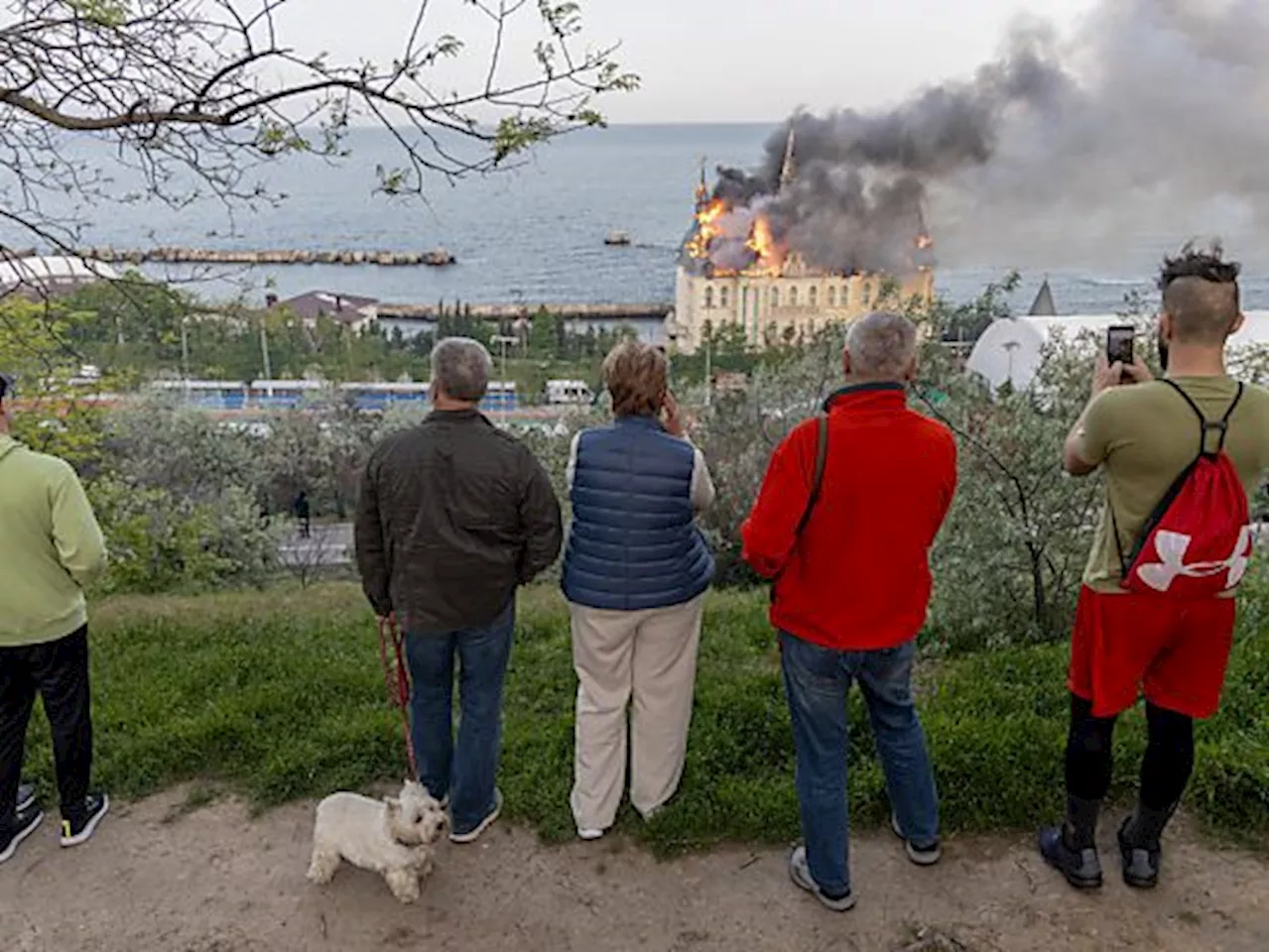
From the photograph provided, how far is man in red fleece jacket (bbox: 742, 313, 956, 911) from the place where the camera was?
2.63 metres

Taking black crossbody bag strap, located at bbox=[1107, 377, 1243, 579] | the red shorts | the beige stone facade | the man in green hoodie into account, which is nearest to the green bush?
the man in green hoodie

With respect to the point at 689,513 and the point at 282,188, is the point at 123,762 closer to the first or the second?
the point at 689,513

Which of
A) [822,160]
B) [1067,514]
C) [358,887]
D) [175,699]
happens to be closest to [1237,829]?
[1067,514]

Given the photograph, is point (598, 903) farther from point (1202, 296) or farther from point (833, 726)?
point (1202, 296)

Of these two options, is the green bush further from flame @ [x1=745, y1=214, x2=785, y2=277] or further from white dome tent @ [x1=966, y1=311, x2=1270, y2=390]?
flame @ [x1=745, y1=214, x2=785, y2=277]

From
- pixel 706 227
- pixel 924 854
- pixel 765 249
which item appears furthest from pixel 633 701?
pixel 706 227

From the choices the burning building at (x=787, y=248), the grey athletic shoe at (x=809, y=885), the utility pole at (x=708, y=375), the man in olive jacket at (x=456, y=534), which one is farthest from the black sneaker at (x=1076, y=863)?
the burning building at (x=787, y=248)

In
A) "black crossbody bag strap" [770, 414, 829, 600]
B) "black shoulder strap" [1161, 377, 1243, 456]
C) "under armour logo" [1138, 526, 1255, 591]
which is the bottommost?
"under armour logo" [1138, 526, 1255, 591]

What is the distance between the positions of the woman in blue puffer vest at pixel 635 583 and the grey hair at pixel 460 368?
379 mm

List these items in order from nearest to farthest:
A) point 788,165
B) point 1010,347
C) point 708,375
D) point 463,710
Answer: point 463,710, point 1010,347, point 708,375, point 788,165

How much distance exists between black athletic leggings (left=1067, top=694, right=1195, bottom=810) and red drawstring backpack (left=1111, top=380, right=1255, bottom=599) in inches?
20.0

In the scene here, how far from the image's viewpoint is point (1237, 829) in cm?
327

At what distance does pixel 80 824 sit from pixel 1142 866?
3.65 m

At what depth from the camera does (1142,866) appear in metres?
3.00
